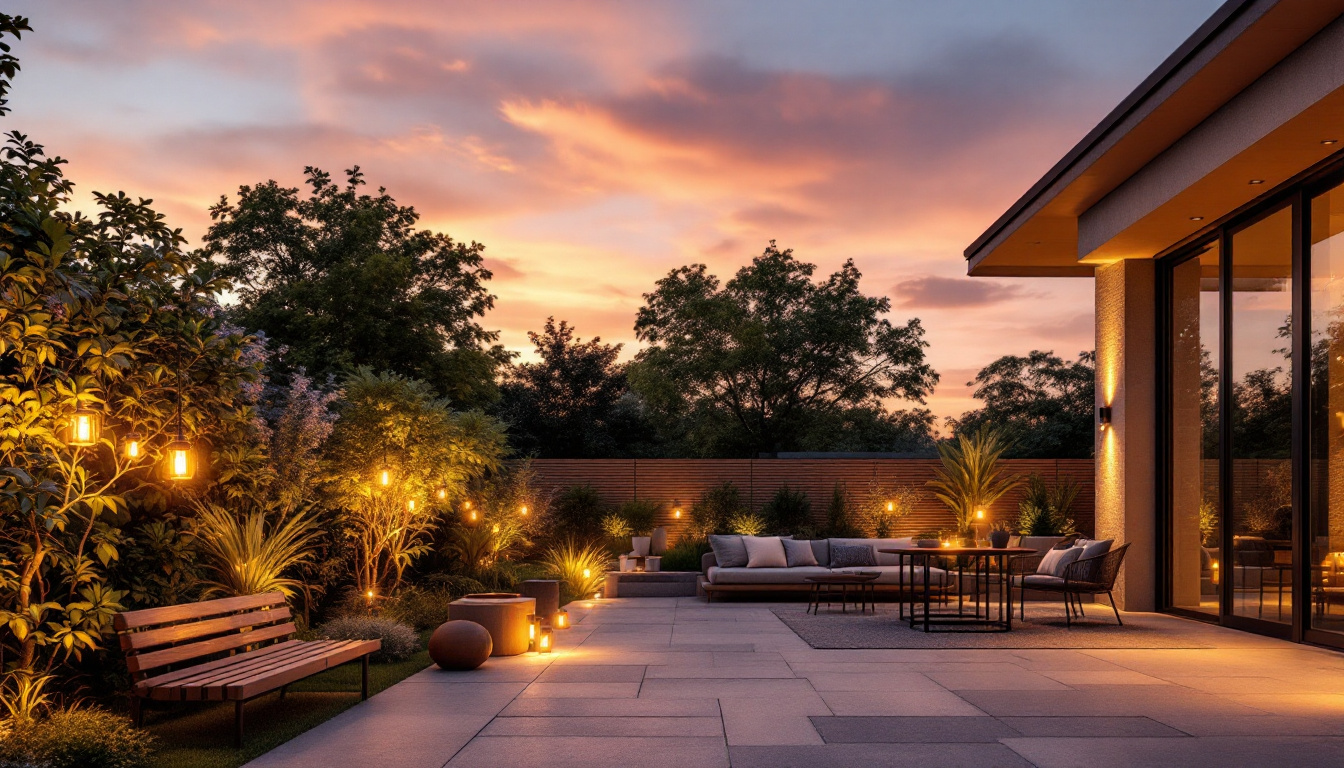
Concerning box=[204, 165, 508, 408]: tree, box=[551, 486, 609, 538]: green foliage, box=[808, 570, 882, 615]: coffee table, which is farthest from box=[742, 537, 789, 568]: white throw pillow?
box=[204, 165, 508, 408]: tree

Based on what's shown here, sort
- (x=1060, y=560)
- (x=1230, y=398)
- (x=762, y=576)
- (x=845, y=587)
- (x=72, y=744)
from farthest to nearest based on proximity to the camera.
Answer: (x=762, y=576) → (x=845, y=587) → (x=1060, y=560) → (x=1230, y=398) → (x=72, y=744)

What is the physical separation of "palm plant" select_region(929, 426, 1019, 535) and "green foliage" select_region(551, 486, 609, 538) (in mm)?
5786

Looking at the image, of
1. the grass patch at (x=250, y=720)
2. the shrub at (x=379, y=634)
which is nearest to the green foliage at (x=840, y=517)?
the shrub at (x=379, y=634)

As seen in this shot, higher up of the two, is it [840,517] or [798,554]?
[840,517]

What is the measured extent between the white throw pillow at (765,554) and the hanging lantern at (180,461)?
9.33 metres

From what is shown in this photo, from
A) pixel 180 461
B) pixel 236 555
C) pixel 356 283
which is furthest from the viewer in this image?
pixel 356 283

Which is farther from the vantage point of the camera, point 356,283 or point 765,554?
point 356,283

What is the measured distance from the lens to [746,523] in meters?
17.2

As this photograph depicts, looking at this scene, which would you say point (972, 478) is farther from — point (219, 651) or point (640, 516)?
point (219, 651)

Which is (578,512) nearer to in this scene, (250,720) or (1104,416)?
(1104,416)

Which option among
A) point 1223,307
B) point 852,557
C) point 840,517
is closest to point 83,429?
point 1223,307

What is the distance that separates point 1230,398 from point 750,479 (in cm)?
959

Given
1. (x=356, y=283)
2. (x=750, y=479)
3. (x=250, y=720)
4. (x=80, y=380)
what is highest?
(x=356, y=283)

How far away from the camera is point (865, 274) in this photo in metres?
27.5
